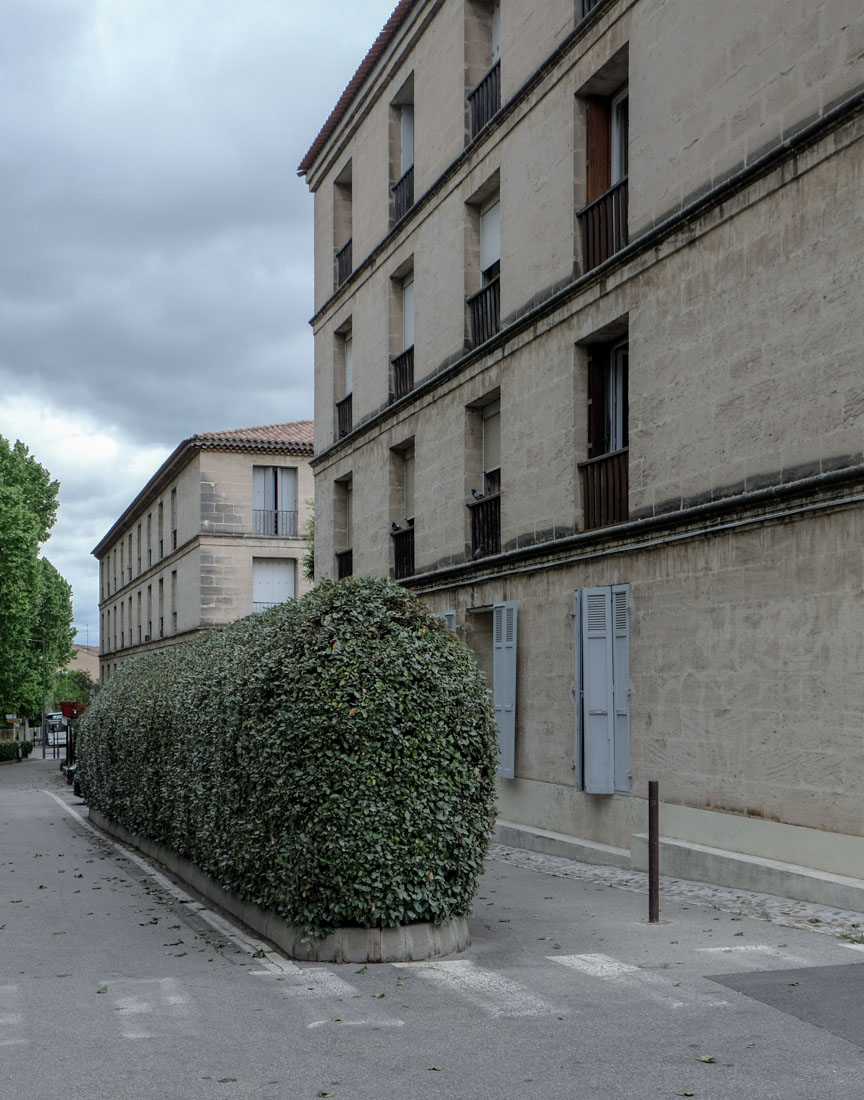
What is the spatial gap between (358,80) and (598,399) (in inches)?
440

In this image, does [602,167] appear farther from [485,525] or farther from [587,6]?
[485,525]

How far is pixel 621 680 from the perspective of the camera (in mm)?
13734

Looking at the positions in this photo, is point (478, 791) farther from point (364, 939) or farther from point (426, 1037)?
point (426, 1037)

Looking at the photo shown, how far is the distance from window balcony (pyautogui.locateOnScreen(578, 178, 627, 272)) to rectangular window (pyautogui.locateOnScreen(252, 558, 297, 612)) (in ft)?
88.5

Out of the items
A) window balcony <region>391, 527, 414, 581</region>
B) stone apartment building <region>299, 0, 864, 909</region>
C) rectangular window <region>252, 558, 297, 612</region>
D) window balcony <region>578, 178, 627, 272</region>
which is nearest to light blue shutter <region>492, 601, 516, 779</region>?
stone apartment building <region>299, 0, 864, 909</region>

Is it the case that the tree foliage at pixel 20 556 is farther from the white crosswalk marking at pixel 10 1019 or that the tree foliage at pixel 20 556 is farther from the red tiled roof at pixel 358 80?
the white crosswalk marking at pixel 10 1019

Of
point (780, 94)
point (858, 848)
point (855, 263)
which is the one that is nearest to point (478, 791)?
point (858, 848)

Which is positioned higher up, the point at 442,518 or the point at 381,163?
the point at 381,163

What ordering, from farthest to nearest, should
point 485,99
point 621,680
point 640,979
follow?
point 485,99, point 621,680, point 640,979

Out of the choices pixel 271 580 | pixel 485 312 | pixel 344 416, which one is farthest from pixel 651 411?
pixel 271 580

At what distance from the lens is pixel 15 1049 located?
6.01m

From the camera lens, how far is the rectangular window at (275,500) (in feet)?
136

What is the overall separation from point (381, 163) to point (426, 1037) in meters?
19.1

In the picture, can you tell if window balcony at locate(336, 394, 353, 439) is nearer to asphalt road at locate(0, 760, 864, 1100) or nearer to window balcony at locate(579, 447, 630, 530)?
window balcony at locate(579, 447, 630, 530)
